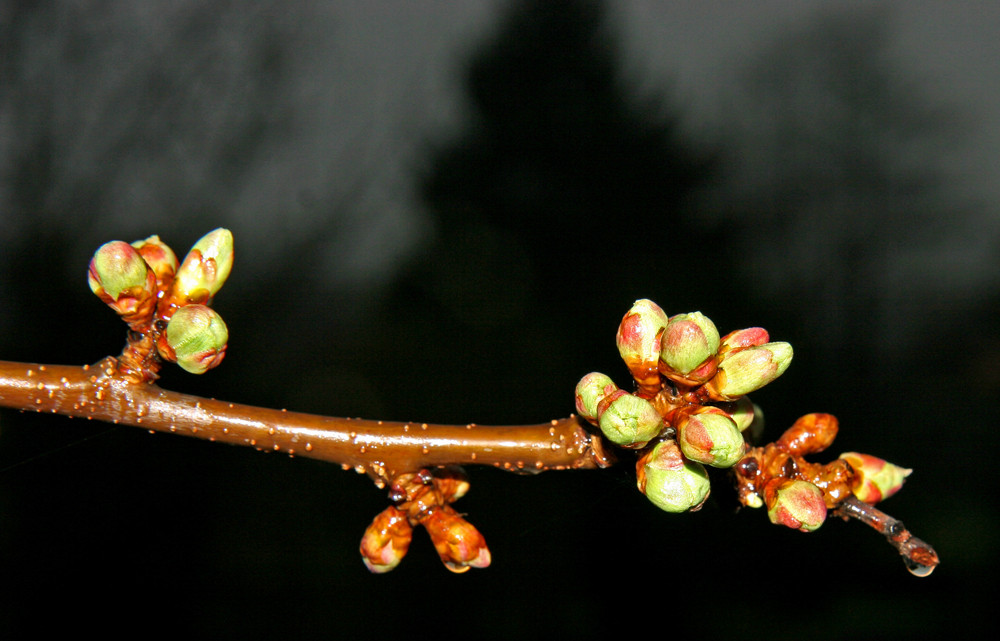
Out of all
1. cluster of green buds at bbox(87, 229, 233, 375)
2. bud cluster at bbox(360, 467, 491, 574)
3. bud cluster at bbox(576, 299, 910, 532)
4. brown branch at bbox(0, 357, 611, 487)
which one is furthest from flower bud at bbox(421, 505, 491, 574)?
cluster of green buds at bbox(87, 229, 233, 375)

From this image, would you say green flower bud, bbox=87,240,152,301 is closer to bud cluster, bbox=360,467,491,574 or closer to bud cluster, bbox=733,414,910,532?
bud cluster, bbox=360,467,491,574

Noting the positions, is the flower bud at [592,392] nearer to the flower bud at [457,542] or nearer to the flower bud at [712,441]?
the flower bud at [712,441]

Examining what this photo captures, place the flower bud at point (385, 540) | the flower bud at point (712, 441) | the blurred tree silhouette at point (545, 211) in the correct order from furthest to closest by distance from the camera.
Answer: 1. the blurred tree silhouette at point (545, 211)
2. the flower bud at point (385, 540)
3. the flower bud at point (712, 441)

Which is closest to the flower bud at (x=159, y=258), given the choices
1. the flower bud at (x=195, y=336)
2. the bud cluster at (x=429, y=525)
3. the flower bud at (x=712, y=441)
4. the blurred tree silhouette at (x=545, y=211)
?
the flower bud at (x=195, y=336)

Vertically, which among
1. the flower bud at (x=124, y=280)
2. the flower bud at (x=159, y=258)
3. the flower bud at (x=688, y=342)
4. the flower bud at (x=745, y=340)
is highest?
the flower bud at (x=745, y=340)

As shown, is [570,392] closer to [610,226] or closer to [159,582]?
[610,226]

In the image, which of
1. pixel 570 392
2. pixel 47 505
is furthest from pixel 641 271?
pixel 47 505

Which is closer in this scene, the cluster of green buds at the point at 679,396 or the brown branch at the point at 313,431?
the cluster of green buds at the point at 679,396
